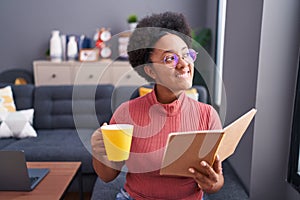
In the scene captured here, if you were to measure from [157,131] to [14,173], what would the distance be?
2.23 ft

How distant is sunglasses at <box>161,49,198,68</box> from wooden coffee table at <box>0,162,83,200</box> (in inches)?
31.3

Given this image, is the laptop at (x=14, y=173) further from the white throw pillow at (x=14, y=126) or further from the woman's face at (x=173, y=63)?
the white throw pillow at (x=14, y=126)

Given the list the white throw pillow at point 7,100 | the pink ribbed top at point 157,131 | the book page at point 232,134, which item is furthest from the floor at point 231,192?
the white throw pillow at point 7,100

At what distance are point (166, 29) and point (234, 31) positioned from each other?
0.92 metres

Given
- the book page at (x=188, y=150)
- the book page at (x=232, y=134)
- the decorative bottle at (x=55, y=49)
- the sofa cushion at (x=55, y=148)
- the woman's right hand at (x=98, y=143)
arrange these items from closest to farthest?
the book page at (x=188, y=150) → the book page at (x=232, y=134) → the woman's right hand at (x=98, y=143) → the sofa cushion at (x=55, y=148) → the decorative bottle at (x=55, y=49)

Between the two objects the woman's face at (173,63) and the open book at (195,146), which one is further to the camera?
the woman's face at (173,63)

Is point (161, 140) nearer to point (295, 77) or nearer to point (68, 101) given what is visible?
point (295, 77)

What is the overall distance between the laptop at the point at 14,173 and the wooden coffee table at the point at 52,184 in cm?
2

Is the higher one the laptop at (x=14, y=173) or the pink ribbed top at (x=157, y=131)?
the pink ribbed top at (x=157, y=131)

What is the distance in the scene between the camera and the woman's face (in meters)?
0.76

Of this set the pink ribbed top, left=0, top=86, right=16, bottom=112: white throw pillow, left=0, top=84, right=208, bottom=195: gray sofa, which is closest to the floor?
the pink ribbed top

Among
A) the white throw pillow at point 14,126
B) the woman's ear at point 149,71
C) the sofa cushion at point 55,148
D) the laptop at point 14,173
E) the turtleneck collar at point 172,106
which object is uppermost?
the woman's ear at point 149,71

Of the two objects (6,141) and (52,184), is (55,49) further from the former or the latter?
(52,184)

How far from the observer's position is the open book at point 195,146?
0.62m
